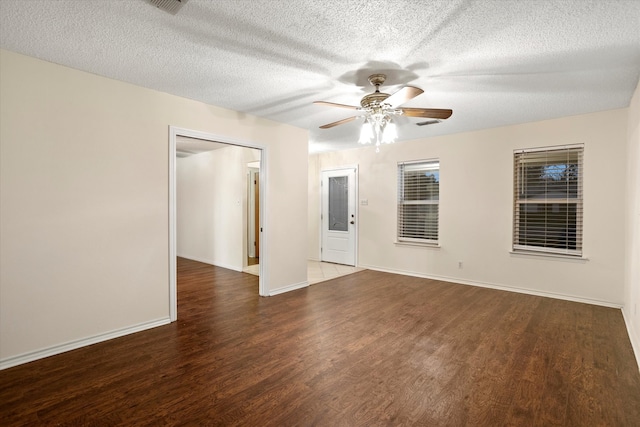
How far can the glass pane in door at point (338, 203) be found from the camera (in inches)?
260

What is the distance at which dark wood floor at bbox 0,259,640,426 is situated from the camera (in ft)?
6.15

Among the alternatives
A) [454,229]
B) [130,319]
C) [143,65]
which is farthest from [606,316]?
[143,65]

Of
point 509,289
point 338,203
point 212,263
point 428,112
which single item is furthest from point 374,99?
point 212,263

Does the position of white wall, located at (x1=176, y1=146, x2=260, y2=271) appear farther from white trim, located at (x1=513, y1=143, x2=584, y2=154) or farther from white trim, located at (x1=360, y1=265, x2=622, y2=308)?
white trim, located at (x1=513, y1=143, x2=584, y2=154)

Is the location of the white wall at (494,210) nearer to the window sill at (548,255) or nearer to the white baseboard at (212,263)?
the window sill at (548,255)

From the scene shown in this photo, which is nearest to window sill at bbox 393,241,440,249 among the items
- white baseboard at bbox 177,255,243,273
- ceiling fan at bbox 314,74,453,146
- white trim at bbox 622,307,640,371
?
white trim at bbox 622,307,640,371

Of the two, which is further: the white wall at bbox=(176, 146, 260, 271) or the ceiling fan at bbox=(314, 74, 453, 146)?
the white wall at bbox=(176, 146, 260, 271)

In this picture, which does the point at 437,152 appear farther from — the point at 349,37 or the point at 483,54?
the point at 349,37

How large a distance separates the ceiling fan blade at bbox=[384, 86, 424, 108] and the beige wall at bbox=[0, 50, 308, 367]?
2.19 m

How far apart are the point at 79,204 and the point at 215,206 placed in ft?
12.4

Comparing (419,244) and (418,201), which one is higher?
(418,201)

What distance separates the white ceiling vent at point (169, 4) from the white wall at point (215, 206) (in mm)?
3854

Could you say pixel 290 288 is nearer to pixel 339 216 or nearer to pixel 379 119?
pixel 339 216

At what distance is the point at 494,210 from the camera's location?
472cm
